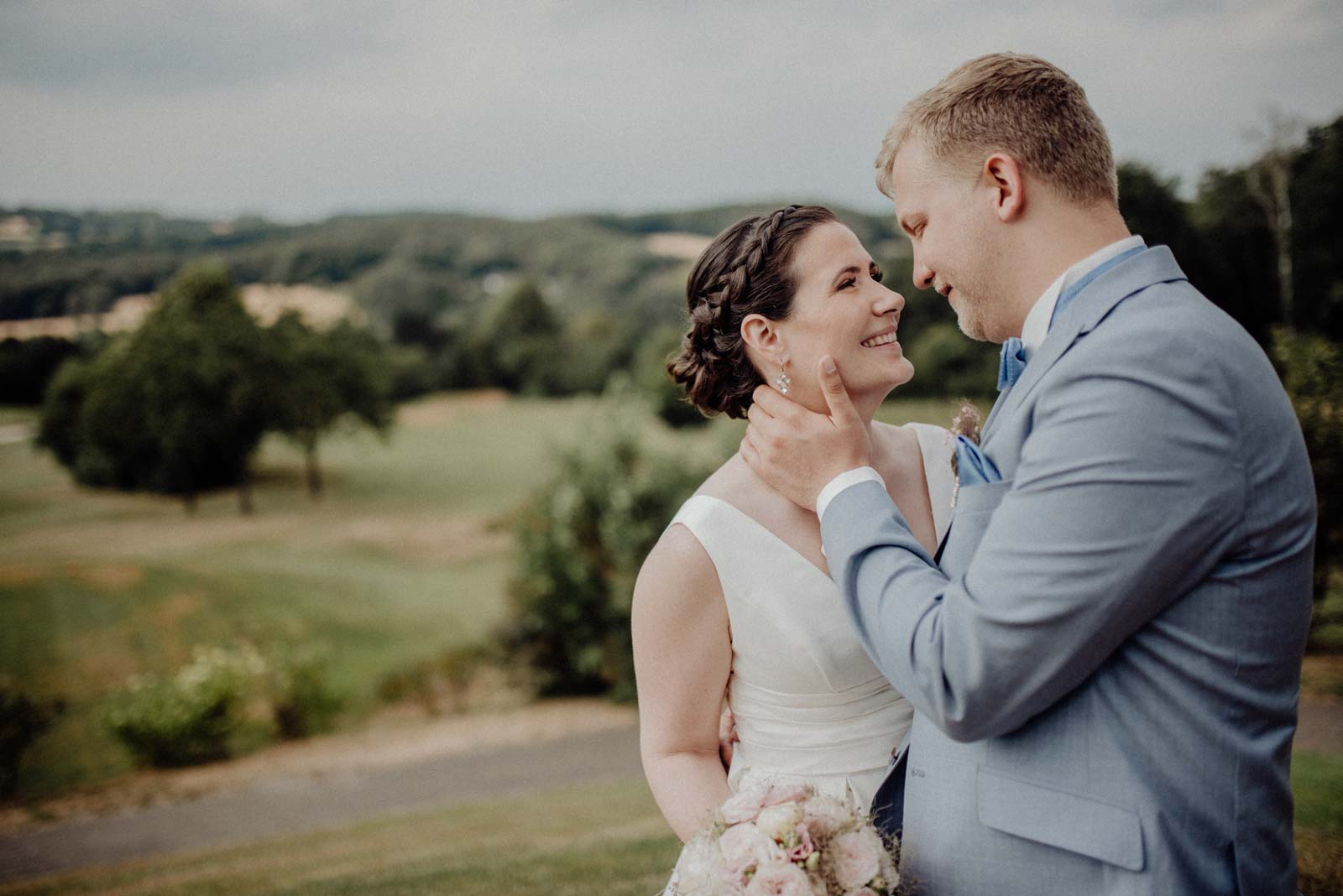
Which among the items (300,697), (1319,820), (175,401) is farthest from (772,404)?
(175,401)

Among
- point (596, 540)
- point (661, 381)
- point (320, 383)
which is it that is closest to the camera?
point (596, 540)

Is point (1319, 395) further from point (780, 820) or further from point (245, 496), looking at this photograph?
point (245, 496)

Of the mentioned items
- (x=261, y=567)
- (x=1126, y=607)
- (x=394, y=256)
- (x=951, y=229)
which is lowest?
(x=261, y=567)

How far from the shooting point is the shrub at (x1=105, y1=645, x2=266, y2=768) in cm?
1223

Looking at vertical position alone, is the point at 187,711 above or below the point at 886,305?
below

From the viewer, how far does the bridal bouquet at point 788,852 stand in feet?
5.15

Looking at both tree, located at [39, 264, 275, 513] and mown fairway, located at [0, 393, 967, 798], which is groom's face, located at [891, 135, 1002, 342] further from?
tree, located at [39, 264, 275, 513]

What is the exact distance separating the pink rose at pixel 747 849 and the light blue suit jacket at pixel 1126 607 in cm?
38

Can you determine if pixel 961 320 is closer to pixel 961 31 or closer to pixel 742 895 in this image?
pixel 742 895

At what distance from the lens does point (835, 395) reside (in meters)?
1.99

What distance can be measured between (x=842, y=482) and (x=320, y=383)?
739 inches

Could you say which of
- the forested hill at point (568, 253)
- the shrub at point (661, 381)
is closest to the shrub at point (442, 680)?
the shrub at point (661, 381)

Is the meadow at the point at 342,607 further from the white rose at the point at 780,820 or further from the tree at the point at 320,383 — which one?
the white rose at the point at 780,820

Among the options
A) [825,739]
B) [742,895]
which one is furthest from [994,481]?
[825,739]
